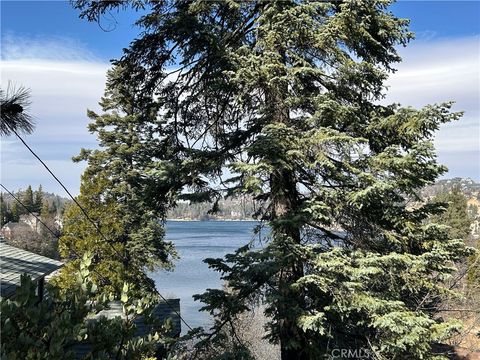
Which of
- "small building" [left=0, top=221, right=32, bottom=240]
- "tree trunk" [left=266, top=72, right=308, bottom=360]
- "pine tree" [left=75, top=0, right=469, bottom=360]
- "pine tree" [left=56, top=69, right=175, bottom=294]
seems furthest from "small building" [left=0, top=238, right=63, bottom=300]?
"small building" [left=0, top=221, right=32, bottom=240]

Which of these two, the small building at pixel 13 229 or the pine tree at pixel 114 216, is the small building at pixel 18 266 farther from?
the small building at pixel 13 229

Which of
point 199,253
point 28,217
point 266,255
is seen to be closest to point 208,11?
point 266,255

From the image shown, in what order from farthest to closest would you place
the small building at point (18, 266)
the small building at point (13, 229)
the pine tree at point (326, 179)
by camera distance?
the small building at point (13, 229)
the small building at point (18, 266)
the pine tree at point (326, 179)

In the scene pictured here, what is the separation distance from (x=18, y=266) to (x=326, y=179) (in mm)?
6072

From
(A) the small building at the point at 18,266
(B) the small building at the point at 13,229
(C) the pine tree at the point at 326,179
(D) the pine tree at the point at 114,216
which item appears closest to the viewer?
(C) the pine tree at the point at 326,179

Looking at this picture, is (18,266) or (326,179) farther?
(18,266)

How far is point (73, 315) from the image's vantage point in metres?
2.55

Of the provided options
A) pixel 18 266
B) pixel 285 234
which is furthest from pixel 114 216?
pixel 285 234

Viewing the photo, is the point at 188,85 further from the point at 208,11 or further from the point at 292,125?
the point at 292,125

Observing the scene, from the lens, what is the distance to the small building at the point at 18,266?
689 centimetres

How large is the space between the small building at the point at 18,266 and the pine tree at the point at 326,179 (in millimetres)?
2846

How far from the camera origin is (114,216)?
57.3 feet

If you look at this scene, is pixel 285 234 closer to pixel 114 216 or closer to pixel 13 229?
pixel 114 216

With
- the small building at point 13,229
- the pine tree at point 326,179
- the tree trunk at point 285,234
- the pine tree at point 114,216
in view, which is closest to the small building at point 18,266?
the pine tree at point 326,179
